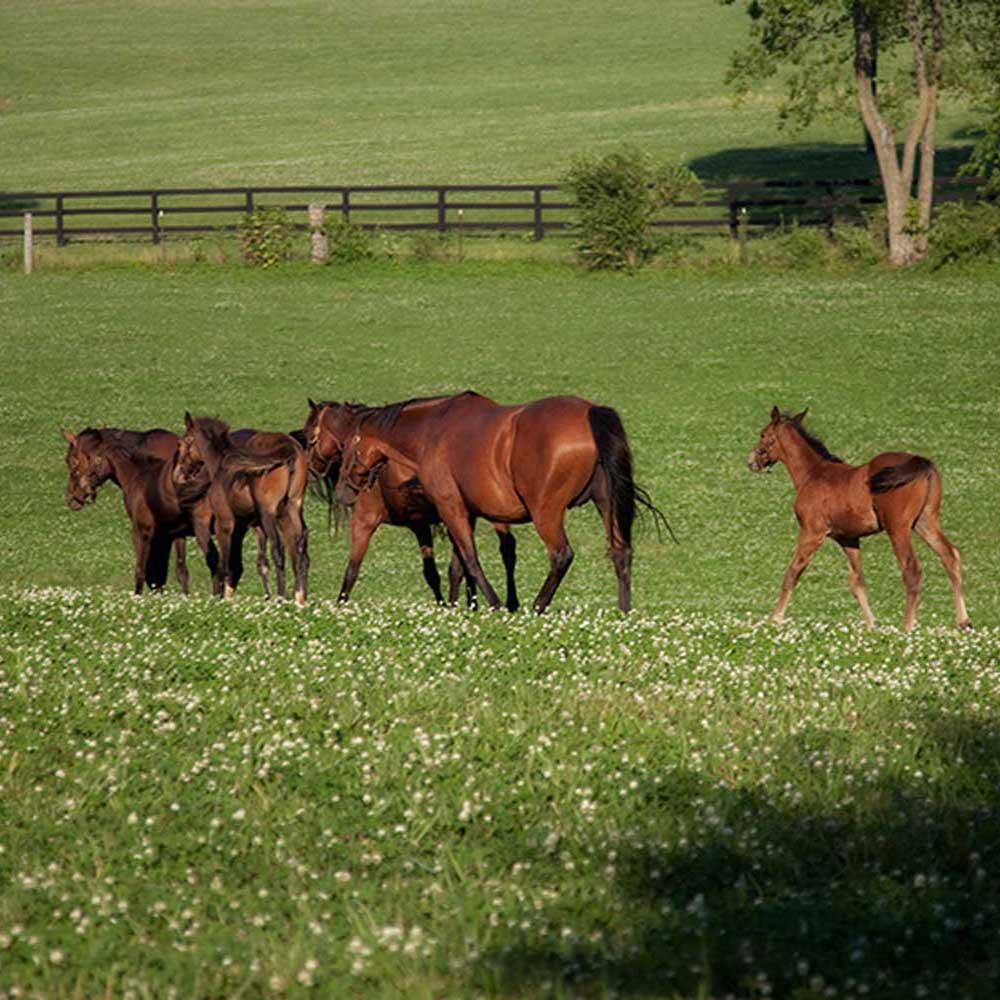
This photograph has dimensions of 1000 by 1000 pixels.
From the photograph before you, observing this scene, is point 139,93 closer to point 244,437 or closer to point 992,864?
point 244,437

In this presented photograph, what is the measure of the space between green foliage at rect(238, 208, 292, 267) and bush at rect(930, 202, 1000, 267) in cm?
1726

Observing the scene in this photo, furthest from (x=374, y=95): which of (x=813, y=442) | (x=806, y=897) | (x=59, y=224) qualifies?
(x=806, y=897)

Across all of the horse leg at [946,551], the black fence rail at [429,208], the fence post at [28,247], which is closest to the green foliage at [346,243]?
the black fence rail at [429,208]

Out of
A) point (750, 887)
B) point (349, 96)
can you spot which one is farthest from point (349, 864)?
point (349, 96)

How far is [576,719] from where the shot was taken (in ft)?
33.5

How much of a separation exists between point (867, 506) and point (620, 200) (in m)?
28.0

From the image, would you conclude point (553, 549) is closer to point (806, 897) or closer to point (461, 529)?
point (461, 529)

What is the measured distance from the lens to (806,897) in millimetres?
7258

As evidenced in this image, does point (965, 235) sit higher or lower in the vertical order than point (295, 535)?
higher

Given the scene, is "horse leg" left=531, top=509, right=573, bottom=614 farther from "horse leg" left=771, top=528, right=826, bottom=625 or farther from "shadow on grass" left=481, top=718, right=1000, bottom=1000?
"shadow on grass" left=481, top=718, right=1000, bottom=1000

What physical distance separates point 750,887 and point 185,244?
43.7 m

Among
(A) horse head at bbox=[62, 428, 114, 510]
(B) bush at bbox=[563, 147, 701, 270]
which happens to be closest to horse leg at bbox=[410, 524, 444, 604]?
(A) horse head at bbox=[62, 428, 114, 510]

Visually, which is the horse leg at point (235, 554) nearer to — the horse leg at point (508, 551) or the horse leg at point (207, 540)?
the horse leg at point (207, 540)

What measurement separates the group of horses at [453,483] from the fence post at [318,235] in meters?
27.9
